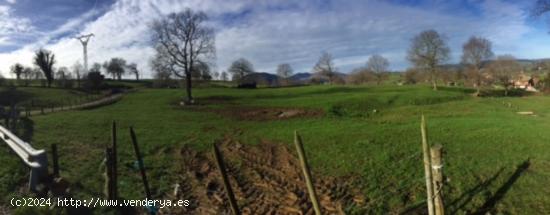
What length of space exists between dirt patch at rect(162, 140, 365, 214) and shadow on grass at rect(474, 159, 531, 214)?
3.49 m

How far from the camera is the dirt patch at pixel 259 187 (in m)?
11.8

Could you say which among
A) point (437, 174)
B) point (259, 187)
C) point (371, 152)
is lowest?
point (259, 187)

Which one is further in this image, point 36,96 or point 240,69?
point 240,69

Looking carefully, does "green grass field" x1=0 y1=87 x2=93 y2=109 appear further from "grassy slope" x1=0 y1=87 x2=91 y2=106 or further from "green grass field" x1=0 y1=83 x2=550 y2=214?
"green grass field" x1=0 y1=83 x2=550 y2=214

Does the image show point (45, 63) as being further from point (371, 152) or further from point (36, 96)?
point (371, 152)

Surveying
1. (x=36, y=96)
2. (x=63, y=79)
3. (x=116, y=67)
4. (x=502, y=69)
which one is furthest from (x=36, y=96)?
(x=502, y=69)

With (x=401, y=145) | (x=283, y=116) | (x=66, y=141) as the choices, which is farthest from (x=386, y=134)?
(x=66, y=141)

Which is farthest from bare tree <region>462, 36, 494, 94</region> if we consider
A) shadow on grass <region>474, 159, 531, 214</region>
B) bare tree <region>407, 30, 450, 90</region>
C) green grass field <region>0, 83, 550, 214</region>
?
shadow on grass <region>474, 159, 531, 214</region>

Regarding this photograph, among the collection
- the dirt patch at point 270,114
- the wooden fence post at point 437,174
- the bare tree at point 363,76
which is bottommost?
the dirt patch at point 270,114

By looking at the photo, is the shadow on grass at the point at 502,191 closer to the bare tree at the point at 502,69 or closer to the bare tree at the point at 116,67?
the bare tree at the point at 502,69

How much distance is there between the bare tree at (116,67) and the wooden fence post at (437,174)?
130060mm

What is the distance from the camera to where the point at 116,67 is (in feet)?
407

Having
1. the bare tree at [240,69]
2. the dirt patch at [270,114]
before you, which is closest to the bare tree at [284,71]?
the bare tree at [240,69]

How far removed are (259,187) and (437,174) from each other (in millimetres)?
7169
